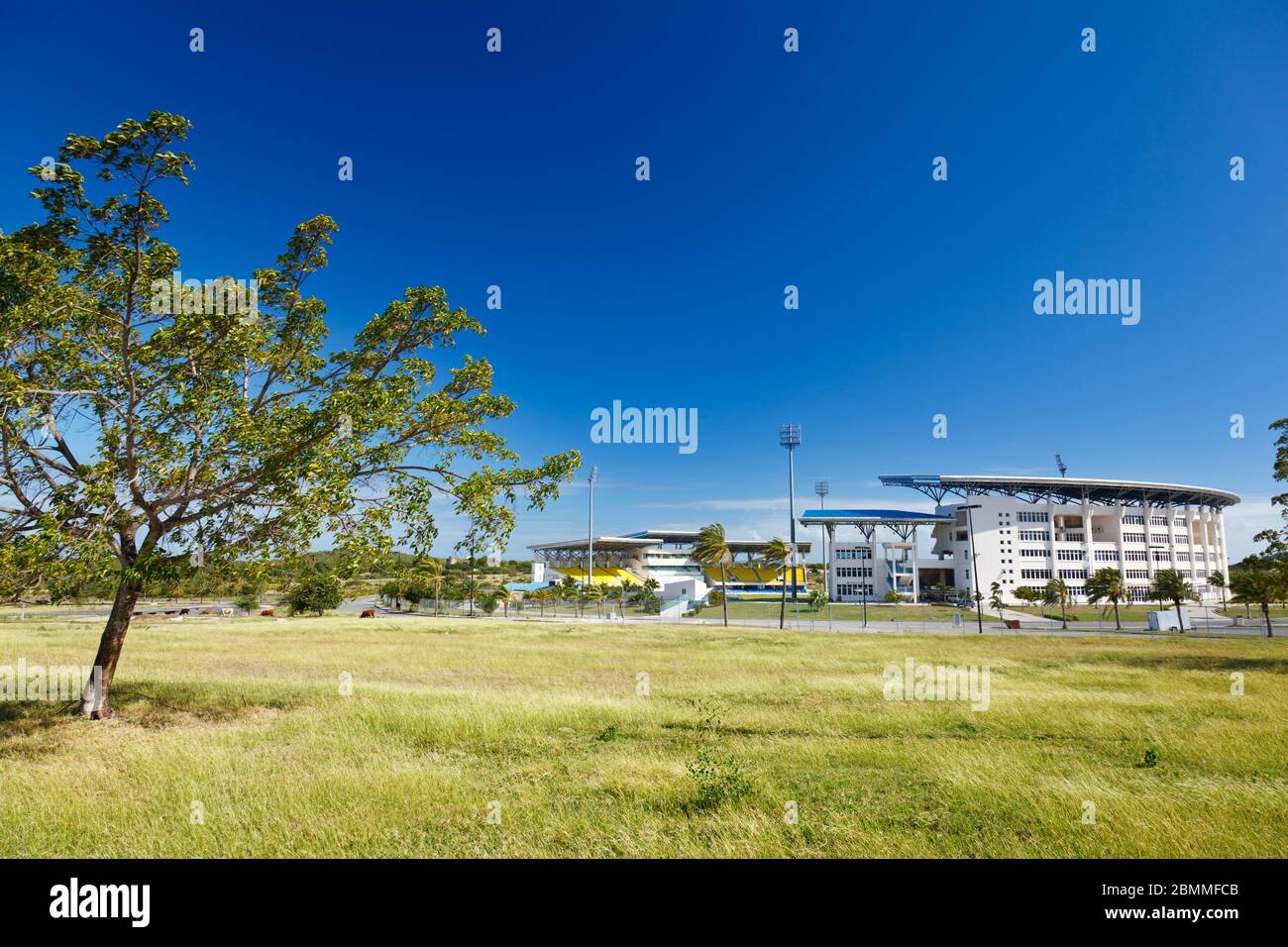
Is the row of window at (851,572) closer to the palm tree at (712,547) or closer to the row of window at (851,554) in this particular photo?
the row of window at (851,554)

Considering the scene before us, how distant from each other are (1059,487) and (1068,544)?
10321 millimetres

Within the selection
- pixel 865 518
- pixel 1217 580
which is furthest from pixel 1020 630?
pixel 1217 580

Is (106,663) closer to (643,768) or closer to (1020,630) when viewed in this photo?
(643,768)

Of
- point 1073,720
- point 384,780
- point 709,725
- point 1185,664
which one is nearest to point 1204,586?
point 1185,664

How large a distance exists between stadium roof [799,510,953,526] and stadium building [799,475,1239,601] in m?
0.22

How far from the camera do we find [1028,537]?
102000 millimetres

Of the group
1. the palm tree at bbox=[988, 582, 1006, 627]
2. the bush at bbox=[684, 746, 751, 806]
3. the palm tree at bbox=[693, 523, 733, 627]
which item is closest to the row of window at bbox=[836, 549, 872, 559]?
the palm tree at bbox=[988, 582, 1006, 627]

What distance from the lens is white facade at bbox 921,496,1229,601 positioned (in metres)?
100

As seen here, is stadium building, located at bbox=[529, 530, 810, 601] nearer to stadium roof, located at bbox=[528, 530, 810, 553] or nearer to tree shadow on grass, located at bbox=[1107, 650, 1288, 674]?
stadium roof, located at bbox=[528, 530, 810, 553]

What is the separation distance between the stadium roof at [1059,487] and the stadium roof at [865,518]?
459cm

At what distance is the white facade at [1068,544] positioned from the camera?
100m

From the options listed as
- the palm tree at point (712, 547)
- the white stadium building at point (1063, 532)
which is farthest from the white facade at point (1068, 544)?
the palm tree at point (712, 547)
